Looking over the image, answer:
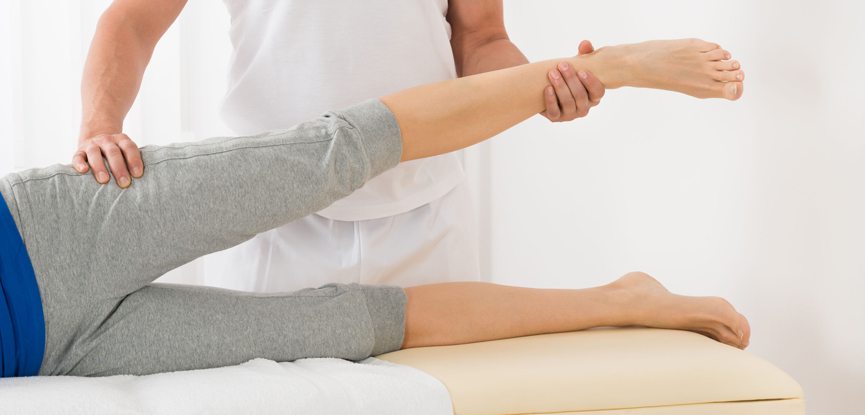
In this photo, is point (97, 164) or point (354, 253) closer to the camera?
point (97, 164)

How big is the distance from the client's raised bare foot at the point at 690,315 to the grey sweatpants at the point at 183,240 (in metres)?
0.44

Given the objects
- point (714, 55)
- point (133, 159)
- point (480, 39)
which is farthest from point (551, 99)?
point (133, 159)

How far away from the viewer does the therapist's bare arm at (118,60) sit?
1.33 meters

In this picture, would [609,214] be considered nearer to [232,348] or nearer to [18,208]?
[232,348]

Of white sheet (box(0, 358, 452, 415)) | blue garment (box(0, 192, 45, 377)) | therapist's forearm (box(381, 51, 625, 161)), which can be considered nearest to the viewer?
white sheet (box(0, 358, 452, 415))

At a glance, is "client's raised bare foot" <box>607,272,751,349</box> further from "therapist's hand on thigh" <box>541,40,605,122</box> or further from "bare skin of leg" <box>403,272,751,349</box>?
"therapist's hand on thigh" <box>541,40,605,122</box>

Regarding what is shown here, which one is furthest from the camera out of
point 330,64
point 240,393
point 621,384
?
point 330,64

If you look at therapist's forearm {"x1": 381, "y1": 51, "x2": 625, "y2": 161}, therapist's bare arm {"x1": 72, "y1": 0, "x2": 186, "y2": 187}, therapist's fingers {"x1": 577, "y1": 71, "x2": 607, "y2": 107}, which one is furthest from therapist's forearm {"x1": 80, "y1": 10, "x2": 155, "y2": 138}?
therapist's fingers {"x1": 577, "y1": 71, "x2": 607, "y2": 107}

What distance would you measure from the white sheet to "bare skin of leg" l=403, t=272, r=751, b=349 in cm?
25

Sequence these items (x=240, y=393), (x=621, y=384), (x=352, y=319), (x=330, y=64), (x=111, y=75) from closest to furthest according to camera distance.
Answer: (x=240, y=393), (x=621, y=384), (x=352, y=319), (x=111, y=75), (x=330, y=64)

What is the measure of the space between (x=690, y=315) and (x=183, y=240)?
745mm

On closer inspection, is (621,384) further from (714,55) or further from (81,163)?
(81,163)

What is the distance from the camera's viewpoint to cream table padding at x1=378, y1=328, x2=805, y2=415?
0.98 metres

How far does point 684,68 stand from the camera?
134 cm
